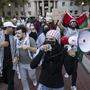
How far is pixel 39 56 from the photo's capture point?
525cm

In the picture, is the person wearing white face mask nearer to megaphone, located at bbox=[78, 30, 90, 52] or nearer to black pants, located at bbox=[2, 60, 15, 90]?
black pants, located at bbox=[2, 60, 15, 90]

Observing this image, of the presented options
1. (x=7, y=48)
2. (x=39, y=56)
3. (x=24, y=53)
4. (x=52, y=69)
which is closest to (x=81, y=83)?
(x=24, y=53)

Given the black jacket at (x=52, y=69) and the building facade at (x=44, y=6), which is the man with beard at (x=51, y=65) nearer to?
the black jacket at (x=52, y=69)

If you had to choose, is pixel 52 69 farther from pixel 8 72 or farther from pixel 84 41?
pixel 8 72

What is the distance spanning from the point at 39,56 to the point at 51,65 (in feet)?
0.86

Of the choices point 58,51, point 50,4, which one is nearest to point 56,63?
A: point 58,51

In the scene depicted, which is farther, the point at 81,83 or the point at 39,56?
the point at 81,83

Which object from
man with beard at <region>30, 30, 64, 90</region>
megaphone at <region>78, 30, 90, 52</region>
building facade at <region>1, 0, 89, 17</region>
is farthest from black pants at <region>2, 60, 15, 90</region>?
building facade at <region>1, 0, 89, 17</region>

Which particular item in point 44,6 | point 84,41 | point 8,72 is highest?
point 84,41

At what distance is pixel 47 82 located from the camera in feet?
17.9

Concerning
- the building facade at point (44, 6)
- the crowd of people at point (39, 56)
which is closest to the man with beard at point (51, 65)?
the crowd of people at point (39, 56)

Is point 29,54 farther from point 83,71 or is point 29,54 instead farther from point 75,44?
point 83,71

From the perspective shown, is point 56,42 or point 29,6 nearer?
point 56,42

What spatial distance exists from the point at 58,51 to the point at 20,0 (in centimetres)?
6712
